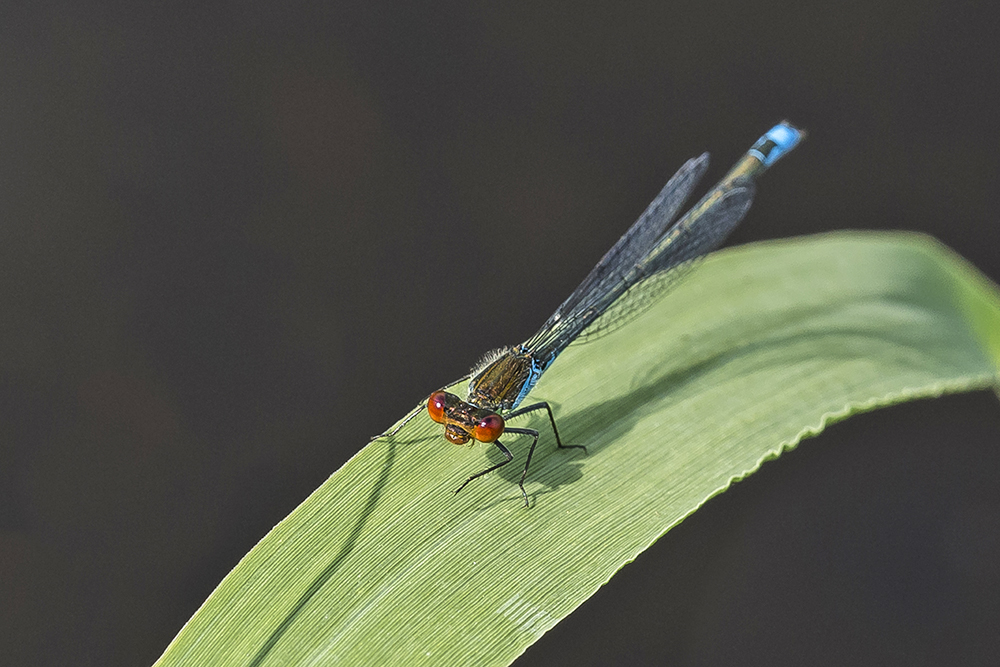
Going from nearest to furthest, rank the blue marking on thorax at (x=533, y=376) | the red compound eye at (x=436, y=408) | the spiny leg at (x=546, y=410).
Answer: the red compound eye at (x=436, y=408) < the spiny leg at (x=546, y=410) < the blue marking on thorax at (x=533, y=376)

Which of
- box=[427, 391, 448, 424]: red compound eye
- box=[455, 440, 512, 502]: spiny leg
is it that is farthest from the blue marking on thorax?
box=[427, 391, 448, 424]: red compound eye

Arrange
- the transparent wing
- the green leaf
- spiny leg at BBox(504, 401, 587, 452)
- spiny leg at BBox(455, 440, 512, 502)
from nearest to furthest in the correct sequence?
the green leaf → spiny leg at BBox(455, 440, 512, 502) → spiny leg at BBox(504, 401, 587, 452) → the transparent wing

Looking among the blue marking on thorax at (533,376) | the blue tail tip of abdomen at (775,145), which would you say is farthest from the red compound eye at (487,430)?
the blue tail tip of abdomen at (775,145)

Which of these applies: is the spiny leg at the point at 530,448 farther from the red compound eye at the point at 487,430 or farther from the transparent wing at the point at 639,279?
the transparent wing at the point at 639,279

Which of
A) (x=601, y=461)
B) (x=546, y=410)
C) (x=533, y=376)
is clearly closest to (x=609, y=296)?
(x=533, y=376)

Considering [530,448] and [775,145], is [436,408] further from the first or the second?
[775,145]

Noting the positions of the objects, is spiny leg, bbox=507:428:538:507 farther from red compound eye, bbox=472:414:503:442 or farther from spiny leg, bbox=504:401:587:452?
red compound eye, bbox=472:414:503:442
